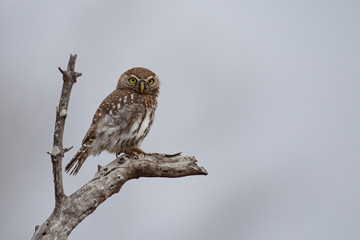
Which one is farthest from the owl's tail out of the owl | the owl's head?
the owl's head

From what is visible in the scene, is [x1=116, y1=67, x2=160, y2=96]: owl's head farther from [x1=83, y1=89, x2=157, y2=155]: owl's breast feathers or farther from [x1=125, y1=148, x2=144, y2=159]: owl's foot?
[x1=125, y1=148, x2=144, y2=159]: owl's foot

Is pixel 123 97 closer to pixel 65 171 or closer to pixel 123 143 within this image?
pixel 123 143

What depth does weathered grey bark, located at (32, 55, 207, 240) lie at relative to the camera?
Result: 219cm

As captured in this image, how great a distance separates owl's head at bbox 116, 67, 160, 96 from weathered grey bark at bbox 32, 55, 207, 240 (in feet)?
2.39

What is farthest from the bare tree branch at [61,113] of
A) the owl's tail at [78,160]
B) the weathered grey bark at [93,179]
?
the owl's tail at [78,160]

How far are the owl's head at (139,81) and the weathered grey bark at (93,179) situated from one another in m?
0.73

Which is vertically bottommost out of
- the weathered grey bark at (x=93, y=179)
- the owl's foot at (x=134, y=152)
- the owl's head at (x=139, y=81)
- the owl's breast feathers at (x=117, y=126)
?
the weathered grey bark at (x=93, y=179)

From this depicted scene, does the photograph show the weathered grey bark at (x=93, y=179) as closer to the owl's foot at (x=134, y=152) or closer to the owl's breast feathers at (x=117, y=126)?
the owl's foot at (x=134, y=152)

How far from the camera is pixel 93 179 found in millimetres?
2742

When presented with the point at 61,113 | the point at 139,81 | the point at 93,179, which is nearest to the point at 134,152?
the point at 93,179

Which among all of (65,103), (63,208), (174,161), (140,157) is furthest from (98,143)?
(65,103)

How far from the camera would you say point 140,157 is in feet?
10.3

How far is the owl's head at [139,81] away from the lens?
3.66 metres

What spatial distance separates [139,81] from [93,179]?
1182 mm
